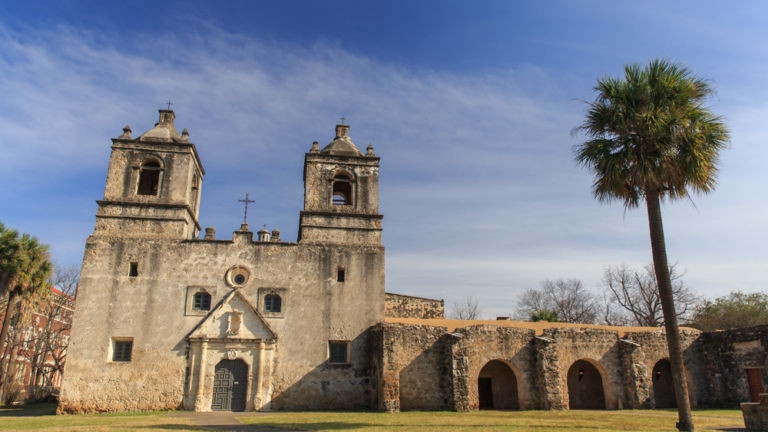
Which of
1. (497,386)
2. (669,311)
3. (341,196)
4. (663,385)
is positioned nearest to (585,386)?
(663,385)

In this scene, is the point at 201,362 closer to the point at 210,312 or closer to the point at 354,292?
the point at 210,312

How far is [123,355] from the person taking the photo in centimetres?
2072

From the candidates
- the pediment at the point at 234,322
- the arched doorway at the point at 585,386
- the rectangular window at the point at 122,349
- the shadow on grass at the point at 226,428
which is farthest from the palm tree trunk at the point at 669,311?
the rectangular window at the point at 122,349

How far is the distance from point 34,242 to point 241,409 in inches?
504

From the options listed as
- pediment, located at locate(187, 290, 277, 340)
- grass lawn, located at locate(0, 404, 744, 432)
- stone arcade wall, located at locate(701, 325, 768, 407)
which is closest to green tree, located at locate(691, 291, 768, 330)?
stone arcade wall, located at locate(701, 325, 768, 407)

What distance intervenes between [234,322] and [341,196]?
8.20 metres

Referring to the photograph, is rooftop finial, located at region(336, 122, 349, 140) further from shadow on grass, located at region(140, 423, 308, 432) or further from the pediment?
shadow on grass, located at region(140, 423, 308, 432)

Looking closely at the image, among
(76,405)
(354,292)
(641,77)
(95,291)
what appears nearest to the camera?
(641,77)

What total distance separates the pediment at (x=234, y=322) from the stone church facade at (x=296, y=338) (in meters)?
0.05

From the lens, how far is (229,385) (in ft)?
67.5

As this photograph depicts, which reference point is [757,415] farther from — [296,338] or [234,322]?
[234,322]

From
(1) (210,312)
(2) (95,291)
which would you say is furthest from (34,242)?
(1) (210,312)

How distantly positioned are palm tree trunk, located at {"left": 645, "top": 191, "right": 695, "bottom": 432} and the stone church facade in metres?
8.38

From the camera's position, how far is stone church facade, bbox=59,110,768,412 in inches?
799
